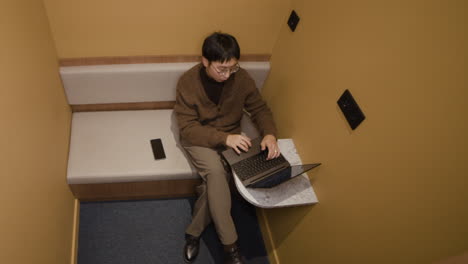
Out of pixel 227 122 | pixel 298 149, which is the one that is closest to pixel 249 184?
pixel 298 149

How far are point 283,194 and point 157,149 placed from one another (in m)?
0.84

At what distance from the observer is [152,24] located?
5.57 ft

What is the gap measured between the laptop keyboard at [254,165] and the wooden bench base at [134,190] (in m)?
0.52

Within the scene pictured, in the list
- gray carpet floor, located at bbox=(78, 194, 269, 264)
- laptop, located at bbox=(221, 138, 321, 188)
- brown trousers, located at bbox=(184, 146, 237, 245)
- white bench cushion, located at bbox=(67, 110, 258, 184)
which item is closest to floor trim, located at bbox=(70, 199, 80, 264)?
gray carpet floor, located at bbox=(78, 194, 269, 264)

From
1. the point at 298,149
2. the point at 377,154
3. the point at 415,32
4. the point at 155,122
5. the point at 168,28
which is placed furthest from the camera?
the point at 155,122

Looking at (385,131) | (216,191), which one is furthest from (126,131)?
(385,131)

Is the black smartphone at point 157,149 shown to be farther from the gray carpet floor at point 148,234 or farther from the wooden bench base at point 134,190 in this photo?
the gray carpet floor at point 148,234

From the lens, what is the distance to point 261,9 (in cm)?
174

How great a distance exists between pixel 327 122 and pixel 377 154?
0.33 m

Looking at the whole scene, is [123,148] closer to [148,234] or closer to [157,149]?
[157,149]

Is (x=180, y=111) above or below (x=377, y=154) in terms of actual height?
above

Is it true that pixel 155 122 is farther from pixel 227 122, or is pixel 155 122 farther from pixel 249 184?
pixel 249 184

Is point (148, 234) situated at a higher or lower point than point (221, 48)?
lower

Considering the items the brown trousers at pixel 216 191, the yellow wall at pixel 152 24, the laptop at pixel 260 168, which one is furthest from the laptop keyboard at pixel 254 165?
the yellow wall at pixel 152 24
